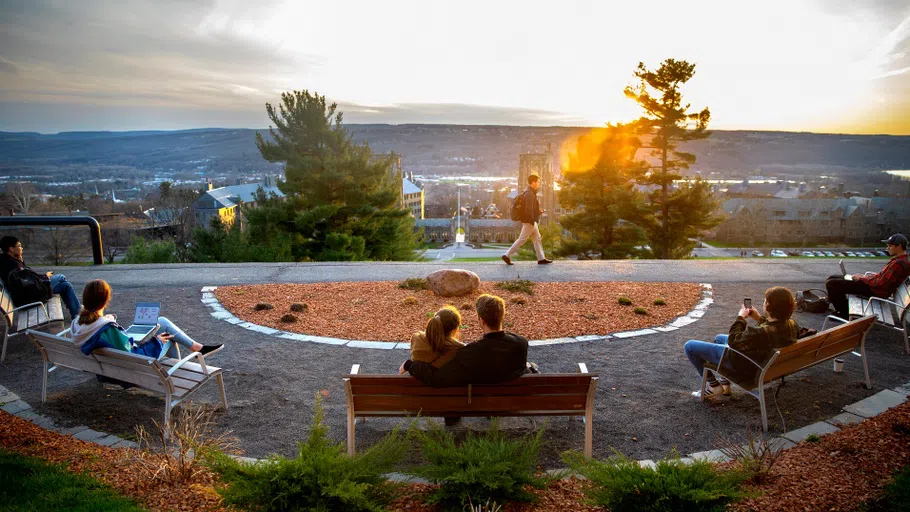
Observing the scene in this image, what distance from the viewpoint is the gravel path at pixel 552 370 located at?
541 cm

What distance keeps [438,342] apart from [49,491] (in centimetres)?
300

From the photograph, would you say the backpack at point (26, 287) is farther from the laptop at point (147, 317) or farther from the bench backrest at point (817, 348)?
the bench backrest at point (817, 348)

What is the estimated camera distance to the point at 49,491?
407cm

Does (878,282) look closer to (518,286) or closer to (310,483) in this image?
(518,286)

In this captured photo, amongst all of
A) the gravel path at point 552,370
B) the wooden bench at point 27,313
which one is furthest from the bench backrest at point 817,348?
the wooden bench at point 27,313

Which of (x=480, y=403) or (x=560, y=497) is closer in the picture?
(x=560, y=497)

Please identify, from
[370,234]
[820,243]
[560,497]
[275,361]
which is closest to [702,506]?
[560,497]

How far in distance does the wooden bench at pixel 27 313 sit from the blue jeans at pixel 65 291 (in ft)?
0.48

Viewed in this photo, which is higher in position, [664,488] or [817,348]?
[817,348]

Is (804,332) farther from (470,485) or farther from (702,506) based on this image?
(470,485)

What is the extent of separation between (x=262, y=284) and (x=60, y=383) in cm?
527

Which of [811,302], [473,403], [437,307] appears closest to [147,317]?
[473,403]

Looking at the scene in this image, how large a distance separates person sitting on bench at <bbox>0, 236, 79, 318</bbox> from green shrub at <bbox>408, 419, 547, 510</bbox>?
22.9 feet

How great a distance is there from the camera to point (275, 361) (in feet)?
24.7
